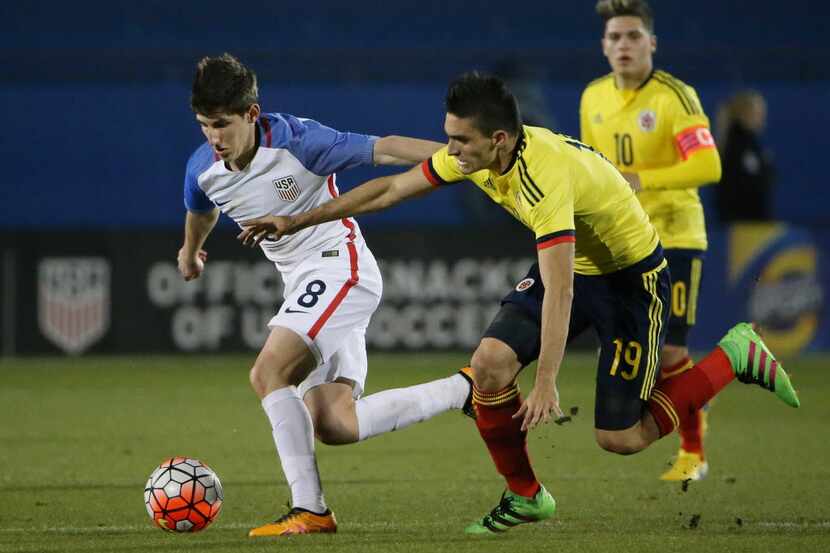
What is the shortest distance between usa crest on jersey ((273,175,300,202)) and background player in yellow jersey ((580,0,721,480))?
1.89m

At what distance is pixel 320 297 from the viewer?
5785mm

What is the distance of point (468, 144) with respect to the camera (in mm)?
5039

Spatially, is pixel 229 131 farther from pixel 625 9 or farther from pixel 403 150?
pixel 625 9

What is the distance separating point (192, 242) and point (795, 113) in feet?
40.9

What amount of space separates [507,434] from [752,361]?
3.81 ft

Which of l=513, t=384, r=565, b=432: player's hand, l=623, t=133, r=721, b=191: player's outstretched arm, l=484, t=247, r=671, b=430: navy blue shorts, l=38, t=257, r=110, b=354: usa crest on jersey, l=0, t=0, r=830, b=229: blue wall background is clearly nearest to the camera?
l=513, t=384, r=565, b=432: player's hand

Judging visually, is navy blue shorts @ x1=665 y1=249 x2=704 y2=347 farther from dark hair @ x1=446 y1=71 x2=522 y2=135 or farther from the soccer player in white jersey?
dark hair @ x1=446 y1=71 x2=522 y2=135

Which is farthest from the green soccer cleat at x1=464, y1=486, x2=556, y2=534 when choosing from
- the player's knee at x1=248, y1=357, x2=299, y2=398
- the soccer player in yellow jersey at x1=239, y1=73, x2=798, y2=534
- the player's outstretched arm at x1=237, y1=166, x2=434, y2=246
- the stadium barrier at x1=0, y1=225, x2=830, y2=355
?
the stadium barrier at x1=0, y1=225, x2=830, y2=355

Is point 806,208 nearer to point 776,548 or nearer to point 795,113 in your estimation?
point 795,113

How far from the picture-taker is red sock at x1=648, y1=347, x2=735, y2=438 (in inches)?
231

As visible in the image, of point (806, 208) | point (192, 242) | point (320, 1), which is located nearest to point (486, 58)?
point (320, 1)

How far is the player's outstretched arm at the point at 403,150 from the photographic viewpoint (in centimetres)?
565

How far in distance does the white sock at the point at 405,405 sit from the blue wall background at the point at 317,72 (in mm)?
10007

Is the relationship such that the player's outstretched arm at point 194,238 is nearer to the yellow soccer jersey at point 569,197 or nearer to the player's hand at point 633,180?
the yellow soccer jersey at point 569,197
